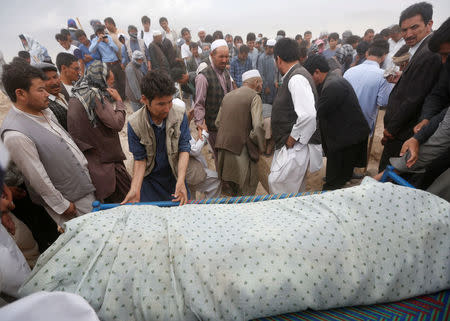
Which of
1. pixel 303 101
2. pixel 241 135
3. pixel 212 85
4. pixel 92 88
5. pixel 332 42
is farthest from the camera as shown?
pixel 332 42

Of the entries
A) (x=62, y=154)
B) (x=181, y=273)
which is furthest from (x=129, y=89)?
(x=181, y=273)

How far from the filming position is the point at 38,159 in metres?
1.71

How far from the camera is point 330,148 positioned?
2895mm

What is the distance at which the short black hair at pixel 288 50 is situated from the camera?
93.0 inches

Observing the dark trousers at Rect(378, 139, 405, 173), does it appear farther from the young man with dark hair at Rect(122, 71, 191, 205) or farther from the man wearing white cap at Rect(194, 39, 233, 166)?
the young man with dark hair at Rect(122, 71, 191, 205)

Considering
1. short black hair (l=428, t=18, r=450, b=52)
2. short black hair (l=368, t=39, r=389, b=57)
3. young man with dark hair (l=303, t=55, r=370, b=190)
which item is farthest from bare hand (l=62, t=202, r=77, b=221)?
short black hair (l=368, t=39, r=389, b=57)

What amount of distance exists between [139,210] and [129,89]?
16.4 feet

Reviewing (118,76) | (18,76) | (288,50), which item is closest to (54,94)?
(18,76)

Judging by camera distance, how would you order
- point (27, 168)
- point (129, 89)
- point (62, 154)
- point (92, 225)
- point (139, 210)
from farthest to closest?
point (129, 89) → point (62, 154) → point (27, 168) → point (139, 210) → point (92, 225)

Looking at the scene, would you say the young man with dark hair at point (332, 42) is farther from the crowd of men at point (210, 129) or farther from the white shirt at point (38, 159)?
the white shirt at point (38, 159)

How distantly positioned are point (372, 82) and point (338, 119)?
105cm

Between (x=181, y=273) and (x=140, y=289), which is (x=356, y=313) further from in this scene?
(x=140, y=289)

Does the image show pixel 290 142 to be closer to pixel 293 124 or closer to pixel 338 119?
pixel 293 124

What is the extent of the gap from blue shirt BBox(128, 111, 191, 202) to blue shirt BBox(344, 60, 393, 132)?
257 centimetres
